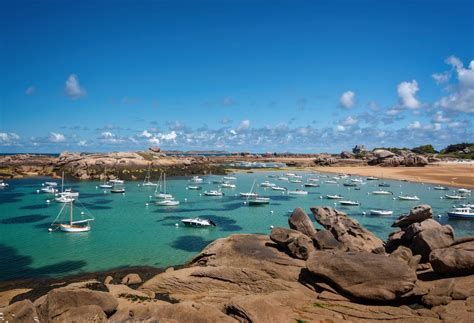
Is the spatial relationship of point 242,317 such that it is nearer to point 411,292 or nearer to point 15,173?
point 411,292

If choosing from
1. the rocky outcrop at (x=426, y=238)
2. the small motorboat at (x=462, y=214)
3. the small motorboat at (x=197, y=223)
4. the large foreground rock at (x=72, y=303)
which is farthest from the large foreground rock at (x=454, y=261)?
the small motorboat at (x=462, y=214)

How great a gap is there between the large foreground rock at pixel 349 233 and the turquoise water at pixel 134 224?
16.1m

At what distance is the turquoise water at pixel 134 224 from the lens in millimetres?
39578

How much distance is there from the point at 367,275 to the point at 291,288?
5089mm

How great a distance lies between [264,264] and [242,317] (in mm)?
8029

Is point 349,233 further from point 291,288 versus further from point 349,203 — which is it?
point 349,203

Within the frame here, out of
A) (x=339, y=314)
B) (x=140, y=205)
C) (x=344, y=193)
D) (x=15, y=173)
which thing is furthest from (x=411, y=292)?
(x=15, y=173)

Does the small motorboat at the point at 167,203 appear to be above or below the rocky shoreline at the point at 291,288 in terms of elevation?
below

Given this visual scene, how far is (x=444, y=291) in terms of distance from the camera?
841 inches

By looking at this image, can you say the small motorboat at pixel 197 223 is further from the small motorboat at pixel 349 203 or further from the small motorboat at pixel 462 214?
the small motorboat at pixel 462 214

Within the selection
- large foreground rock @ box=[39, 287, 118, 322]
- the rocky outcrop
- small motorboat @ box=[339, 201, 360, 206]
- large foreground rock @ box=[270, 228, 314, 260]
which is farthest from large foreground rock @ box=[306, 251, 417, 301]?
small motorboat @ box=[339, 201, 360, 206]

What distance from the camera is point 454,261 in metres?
23.1

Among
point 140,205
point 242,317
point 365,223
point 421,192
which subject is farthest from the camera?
point 421,192

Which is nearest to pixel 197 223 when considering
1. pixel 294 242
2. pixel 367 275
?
pixel 294 242
